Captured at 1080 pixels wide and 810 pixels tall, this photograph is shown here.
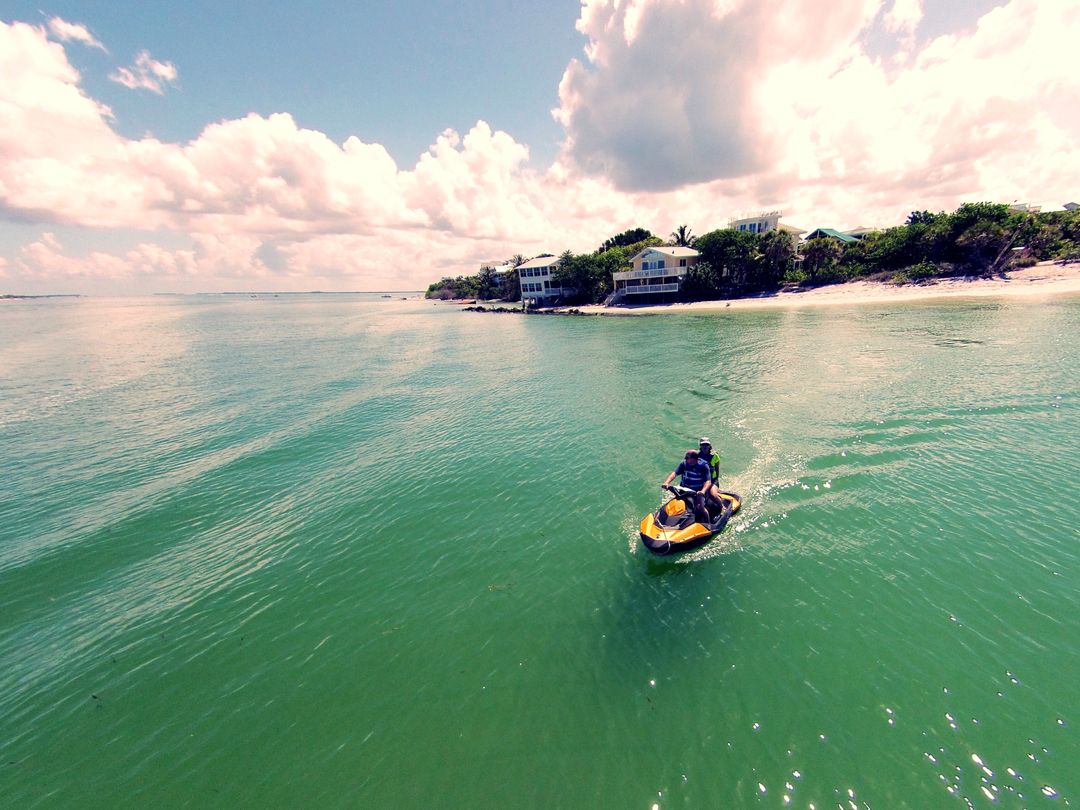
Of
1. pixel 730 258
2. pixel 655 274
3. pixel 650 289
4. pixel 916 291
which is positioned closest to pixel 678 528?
pixel 916 291

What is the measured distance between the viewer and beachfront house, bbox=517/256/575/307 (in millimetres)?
111750

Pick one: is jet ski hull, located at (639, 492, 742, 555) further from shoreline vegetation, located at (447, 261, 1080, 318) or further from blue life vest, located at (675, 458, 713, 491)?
shoreline vegetation, located at (447, 261, 1080, 318)

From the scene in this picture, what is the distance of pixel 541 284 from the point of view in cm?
11350

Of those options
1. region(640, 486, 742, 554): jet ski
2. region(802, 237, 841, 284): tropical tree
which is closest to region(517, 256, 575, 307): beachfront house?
region(802, 237, 841, 284): tropical tree

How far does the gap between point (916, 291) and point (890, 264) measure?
459 inches

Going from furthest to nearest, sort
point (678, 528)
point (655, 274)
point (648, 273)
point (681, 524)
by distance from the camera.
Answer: point (648, 273)
point (655, 274)
point (681, 524)
point (678, 528)

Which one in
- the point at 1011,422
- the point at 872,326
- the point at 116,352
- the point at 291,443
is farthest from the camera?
the point at 116,352

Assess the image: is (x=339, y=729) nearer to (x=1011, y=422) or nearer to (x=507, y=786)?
(x=507, y=786)

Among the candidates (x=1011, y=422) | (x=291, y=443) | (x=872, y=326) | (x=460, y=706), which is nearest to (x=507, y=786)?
(x=460, y=706)

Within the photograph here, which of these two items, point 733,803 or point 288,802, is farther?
point 288,802

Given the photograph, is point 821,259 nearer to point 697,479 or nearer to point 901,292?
point 901,292

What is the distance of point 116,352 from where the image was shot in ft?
192

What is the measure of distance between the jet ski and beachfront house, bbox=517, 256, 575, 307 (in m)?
102

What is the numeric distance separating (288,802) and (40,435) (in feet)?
104
